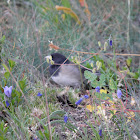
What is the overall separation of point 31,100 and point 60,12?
2.41 metres

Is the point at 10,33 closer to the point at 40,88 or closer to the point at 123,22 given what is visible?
the point at 40,88

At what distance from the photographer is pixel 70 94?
2.38m

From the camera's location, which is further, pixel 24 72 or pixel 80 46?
pixel 80 46

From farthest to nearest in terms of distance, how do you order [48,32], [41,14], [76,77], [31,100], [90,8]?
[90,8]
[41,14]
[48,32]
[76,77]
[31,100]

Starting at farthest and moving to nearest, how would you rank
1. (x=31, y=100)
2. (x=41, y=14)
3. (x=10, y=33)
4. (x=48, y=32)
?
(x=41, y=14) < (x=48, y=32) < (x=10, y=33) < (x=31, y=100)

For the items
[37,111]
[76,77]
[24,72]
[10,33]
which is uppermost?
[10,33]

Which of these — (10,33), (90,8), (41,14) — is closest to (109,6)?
(90,8)

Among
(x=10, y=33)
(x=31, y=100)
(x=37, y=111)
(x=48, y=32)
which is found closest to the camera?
(x=37, y=111)

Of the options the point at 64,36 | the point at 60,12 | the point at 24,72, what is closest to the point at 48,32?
the point at 64,36

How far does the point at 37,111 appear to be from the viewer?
195 centimetres

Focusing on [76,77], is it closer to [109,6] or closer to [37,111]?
[37,111]

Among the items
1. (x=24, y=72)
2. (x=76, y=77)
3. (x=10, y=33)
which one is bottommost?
(x=76, y=77)

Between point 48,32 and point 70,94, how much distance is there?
4.67 feet

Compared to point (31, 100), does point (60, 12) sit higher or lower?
higher
